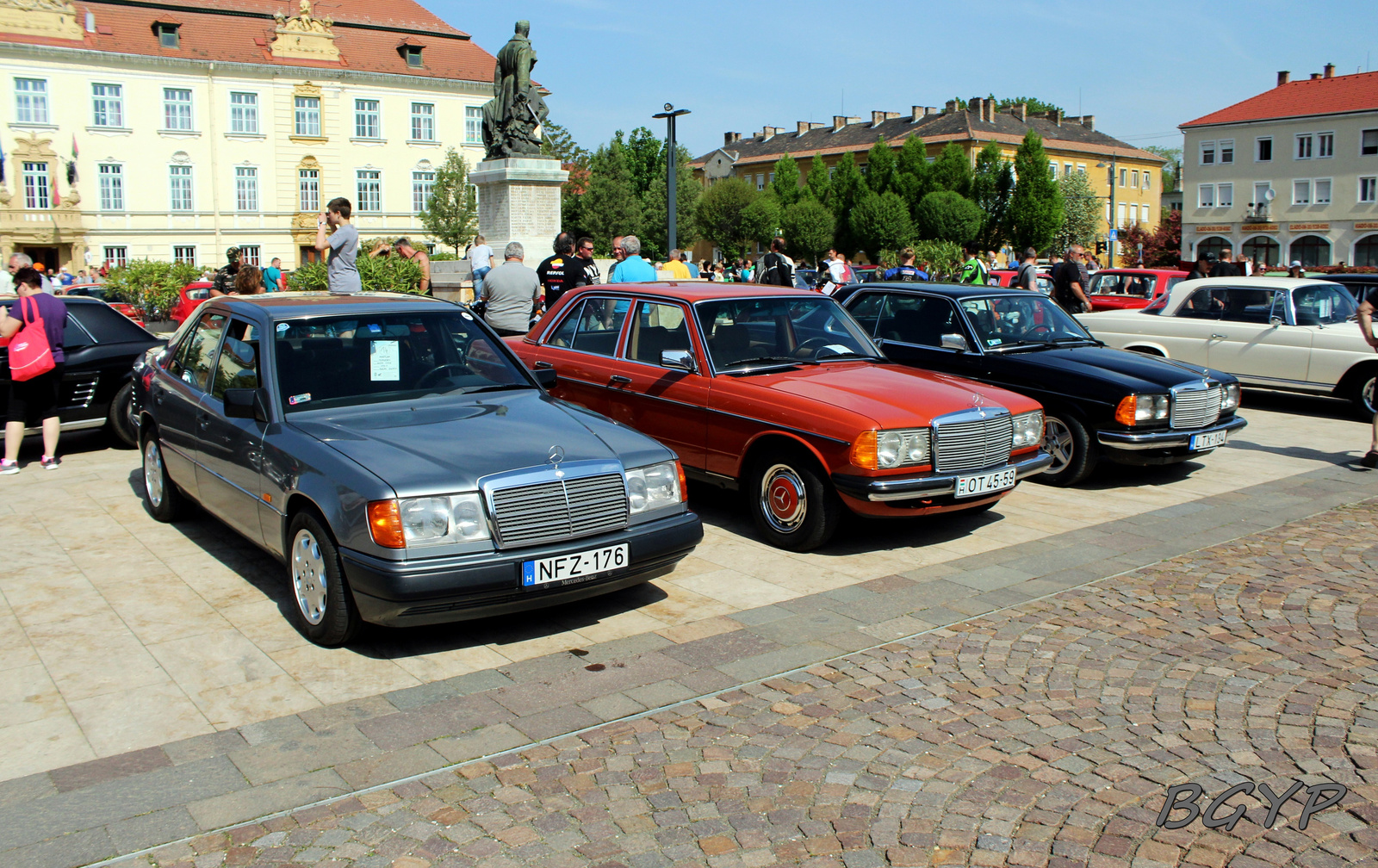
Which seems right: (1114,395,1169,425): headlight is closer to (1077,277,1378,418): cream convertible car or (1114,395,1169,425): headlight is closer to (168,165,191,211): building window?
(1077,277,1378,418): cream convertible car

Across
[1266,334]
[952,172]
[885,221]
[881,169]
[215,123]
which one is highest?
[881,169]

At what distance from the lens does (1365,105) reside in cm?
7050

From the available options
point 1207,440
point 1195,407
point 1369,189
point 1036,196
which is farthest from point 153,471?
point 1369,189

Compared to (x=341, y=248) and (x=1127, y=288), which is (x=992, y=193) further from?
(x=341, y=248)

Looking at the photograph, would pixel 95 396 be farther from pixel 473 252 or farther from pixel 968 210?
pixel 968 210

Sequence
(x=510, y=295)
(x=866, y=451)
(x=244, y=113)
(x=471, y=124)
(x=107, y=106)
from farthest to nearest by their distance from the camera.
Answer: (x=471, y=124) < (x=244, y=113) < (x=107, y=106) < (x=510, y=295) < (x=866, y=451)

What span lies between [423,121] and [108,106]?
48.4 ft

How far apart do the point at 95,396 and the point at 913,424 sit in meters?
7.70

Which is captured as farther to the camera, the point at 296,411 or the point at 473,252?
the point at 473,252

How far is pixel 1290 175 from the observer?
74688mm

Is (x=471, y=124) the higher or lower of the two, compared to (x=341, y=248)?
higher

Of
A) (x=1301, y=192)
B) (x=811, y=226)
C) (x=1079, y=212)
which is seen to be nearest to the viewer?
(x=1301, y=192)

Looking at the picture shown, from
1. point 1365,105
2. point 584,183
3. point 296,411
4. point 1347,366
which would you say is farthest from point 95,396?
point 1365,105

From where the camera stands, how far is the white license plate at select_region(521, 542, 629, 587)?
506cm
